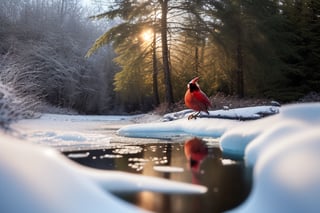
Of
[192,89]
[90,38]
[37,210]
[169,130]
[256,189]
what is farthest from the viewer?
[90,38]

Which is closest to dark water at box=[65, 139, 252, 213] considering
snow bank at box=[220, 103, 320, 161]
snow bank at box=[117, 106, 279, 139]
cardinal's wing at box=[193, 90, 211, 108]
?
snow bank at box=[220, 103, 320, 161]

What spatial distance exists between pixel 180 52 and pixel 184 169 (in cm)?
1279

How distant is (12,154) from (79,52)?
21.2m

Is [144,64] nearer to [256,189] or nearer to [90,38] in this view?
[90,38]

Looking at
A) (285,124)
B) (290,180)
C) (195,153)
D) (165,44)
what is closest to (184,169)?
(195,153)

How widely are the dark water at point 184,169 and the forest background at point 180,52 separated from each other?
771 cm

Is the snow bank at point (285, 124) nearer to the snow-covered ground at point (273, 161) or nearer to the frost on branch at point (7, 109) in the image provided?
the snow-covered ground at point (273, 161)

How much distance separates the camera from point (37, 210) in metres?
2.73

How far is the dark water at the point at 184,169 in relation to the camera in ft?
12.2

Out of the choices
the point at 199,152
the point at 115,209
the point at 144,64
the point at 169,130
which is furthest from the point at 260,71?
the point at 115,209

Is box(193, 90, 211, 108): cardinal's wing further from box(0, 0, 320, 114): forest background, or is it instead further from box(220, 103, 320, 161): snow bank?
box(0, 0, 320, 114): forest background

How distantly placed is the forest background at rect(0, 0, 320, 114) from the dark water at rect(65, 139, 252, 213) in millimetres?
7708

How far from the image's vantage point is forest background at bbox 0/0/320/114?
15977 millimetres

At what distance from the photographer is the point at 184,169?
5.23 meters
